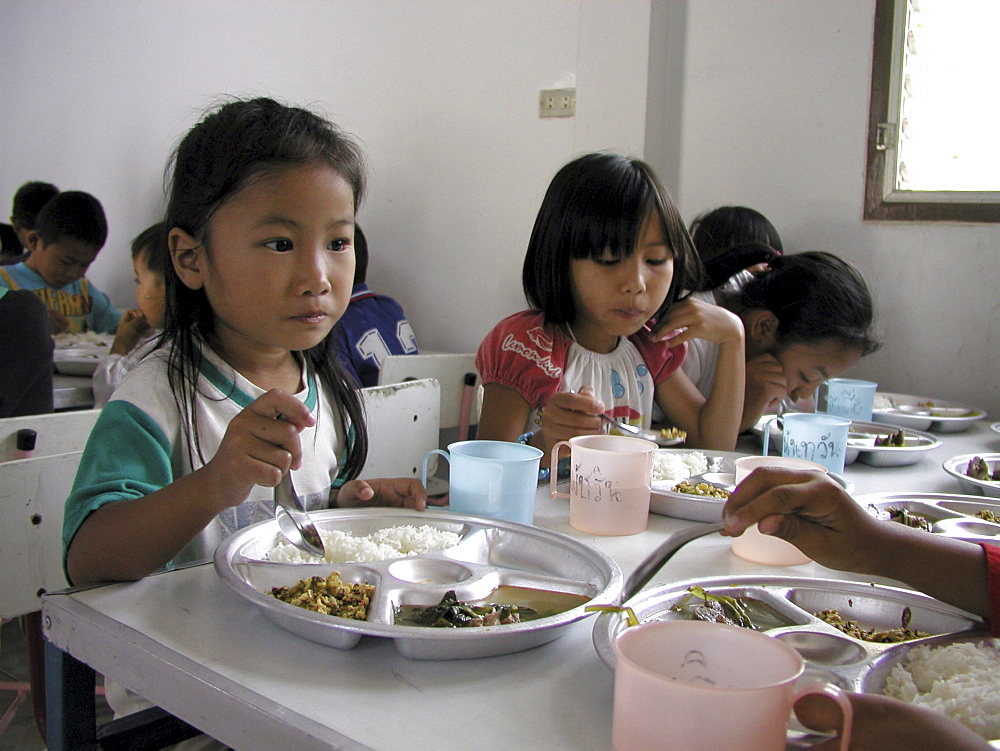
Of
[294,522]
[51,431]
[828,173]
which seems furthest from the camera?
[828,173]

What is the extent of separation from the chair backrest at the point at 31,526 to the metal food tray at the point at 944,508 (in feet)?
4.05

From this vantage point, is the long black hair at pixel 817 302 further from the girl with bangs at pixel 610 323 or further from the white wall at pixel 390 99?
the white wall at pixel 390 99

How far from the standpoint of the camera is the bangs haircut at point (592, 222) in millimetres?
1784

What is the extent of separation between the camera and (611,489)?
119cm

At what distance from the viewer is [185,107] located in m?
4.93

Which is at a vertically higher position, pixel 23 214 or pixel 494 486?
pixel 23 214

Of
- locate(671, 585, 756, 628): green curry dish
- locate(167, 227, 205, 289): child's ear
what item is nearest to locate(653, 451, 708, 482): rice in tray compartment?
locate(671, 585, 756, 628): green curry dish

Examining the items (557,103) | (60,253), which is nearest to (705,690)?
(557,103)

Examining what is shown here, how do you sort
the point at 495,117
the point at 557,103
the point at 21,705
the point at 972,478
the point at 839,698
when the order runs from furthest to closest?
the point at 495,117 < the point at 557,103 < the point at 21,705 < the point at 972,478 < the point at 839,698

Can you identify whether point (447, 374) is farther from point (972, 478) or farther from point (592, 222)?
point (972, 478)

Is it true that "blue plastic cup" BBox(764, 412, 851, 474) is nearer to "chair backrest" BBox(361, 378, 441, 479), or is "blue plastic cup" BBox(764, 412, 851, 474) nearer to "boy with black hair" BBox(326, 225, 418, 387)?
"chair backrest" BBox(361, 378, 441, 479)

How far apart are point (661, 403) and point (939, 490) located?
70cm

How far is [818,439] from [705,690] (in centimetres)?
111

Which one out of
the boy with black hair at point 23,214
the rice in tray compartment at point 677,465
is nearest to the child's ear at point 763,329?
the rice in tray compartment at point 677,465
